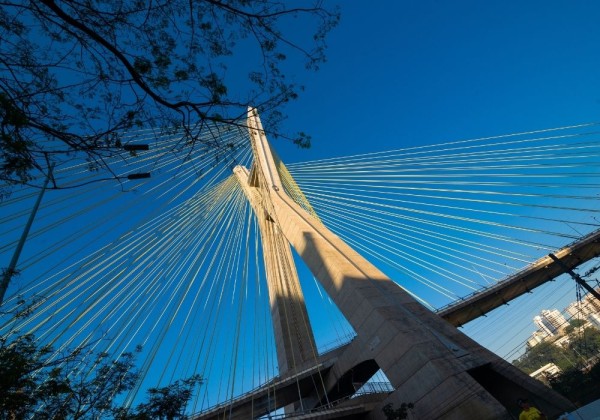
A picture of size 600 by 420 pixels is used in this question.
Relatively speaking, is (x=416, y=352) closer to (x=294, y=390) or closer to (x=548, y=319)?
(x=294, y=390)

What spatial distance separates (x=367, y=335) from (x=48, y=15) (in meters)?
11.7

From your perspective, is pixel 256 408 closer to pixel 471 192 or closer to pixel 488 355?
pixel 488 355

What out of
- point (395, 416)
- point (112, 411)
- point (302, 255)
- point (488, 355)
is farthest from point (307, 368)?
point (112, 411)

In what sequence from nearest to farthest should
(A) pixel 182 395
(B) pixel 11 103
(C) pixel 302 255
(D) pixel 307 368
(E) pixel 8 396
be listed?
(B) pixel 11 103 → (E) pixel 8 396 → (A) pixel 182 395 → (C) pixel 302 255 → (D) pixel 307 368

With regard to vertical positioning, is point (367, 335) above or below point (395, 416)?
above

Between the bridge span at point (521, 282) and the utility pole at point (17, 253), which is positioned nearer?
the utility pole at point (17, 253)

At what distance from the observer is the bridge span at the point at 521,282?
1131 inches

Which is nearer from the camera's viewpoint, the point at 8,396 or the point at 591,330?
the point at 8,396

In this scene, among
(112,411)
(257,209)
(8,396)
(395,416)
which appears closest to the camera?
(8,396)

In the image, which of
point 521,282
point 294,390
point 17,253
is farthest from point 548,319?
point 17,253

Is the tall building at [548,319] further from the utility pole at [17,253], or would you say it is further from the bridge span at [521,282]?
the utility pole at [17,253]

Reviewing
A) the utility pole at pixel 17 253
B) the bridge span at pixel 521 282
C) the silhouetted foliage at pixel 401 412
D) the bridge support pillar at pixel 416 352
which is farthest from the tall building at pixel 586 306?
the utility pole at pixel 17 253

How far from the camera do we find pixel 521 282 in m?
29.8

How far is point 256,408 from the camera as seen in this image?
18688mm
